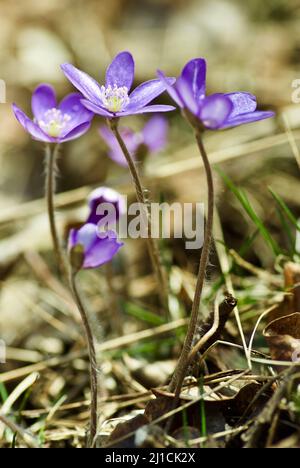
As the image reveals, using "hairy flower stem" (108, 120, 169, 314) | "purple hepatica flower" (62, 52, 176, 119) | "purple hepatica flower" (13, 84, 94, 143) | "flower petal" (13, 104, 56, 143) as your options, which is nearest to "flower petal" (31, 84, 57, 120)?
"purple hepatica flower" (13, 84, 94, 143)

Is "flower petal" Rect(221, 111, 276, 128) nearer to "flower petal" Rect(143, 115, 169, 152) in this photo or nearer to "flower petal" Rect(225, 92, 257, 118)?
"flower petal" Rect(225, 92, 257, 118)

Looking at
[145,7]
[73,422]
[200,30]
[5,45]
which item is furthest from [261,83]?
[73,422]

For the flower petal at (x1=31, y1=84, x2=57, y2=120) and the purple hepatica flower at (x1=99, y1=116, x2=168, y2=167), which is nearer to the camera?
the flower petal at (x1=31, y1=84, x2=57, y2=120)

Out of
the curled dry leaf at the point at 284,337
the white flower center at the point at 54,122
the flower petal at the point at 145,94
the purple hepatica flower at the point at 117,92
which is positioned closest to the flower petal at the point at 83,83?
the purple hepatica flower at the point at 117,92

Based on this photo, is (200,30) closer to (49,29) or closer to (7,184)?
(49,29)

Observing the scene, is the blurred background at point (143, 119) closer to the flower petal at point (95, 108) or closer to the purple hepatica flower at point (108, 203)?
the purple hepatica flower at point (108, 203)
